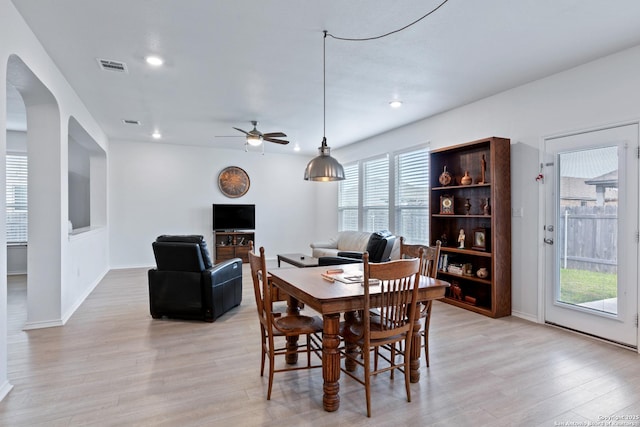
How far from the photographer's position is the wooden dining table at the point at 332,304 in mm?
2197

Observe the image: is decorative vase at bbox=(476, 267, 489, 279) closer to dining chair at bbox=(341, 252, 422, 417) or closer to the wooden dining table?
the wooden dining table

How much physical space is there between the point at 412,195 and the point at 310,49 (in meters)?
3.54

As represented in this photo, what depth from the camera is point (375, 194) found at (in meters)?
7.21

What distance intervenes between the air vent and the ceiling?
8 centimetres

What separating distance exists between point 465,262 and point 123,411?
4.29 metres

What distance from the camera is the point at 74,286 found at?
450 centimetres

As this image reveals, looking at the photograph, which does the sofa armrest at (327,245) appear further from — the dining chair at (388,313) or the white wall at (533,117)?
the dining chair at (388,313)

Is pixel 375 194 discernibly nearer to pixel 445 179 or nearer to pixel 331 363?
pixel 445 179

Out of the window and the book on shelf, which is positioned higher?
the window

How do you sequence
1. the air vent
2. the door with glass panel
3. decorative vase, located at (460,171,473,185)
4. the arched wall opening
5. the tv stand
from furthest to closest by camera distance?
the tv stand → decorative vase, located at (460,171,473,185) → the arched wall opening → the air vent → the door with glass panel

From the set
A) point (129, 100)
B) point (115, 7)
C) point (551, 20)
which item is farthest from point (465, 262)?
point (129, 100)

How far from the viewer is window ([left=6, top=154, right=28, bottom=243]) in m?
6.79

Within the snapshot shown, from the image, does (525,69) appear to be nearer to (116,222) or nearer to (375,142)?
(375,142)

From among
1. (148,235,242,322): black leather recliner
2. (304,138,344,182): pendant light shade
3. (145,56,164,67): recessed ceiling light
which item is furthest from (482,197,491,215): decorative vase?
(145,56,164,67): recessed ceiling light
